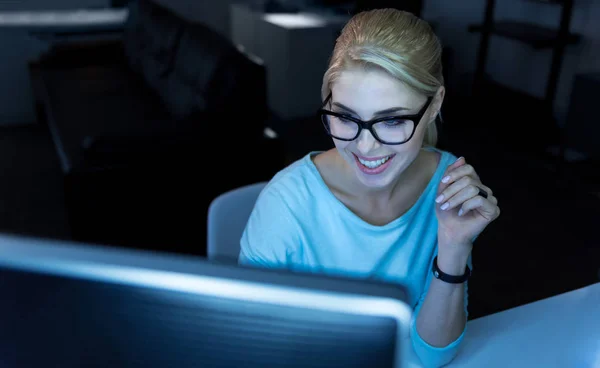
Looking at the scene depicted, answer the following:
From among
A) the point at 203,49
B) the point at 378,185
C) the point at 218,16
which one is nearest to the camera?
the point at 378,185

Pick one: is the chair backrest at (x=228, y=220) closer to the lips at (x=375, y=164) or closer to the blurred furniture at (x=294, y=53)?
the lips at (x=375, y=164)

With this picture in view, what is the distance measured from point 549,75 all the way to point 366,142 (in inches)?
138

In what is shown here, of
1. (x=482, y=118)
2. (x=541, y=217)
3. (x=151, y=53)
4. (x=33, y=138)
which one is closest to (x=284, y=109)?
(x=151, y=53)

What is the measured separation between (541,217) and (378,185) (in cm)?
235

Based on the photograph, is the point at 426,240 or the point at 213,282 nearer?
the point at 213,282

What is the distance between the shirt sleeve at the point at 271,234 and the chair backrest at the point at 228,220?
0.22 meters

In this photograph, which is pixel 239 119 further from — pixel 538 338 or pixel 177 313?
pixel 177 313

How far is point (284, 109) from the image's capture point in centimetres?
454

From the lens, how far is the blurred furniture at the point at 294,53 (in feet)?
14.2

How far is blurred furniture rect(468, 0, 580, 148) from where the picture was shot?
12.5 ft

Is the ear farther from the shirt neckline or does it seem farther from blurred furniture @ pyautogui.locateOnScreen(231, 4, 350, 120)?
blurred furniture @ pyautogui.locateOnScreen(231, 4, 350, 120)

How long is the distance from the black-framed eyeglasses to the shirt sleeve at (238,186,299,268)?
23 centimetres

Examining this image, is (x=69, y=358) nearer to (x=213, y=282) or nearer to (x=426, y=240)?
(x=213, y=282)

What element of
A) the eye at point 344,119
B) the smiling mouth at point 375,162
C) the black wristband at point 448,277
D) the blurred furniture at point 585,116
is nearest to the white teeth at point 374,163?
the smiling mouth at point 375,162
